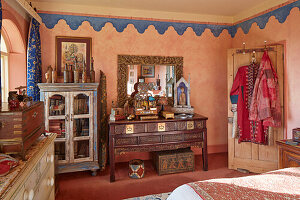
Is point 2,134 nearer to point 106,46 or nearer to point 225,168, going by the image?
point 106,46

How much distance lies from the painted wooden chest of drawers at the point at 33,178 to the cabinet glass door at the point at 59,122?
3.92ft

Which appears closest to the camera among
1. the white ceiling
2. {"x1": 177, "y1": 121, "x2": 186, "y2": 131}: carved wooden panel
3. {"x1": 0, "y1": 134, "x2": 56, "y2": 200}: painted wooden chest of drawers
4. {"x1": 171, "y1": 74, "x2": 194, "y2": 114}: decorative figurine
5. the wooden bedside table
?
{"x1": 0, "y1": 134, "x2": 56, "y2": 200}: painted wooden chest of drawers

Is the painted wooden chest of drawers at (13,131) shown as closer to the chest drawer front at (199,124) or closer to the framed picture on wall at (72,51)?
the framed picture on wall at (72,51)

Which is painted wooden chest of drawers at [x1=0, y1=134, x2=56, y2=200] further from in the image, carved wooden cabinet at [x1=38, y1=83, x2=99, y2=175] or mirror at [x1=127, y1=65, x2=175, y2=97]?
mirror at [x1=127, y1=65, x2=175, y2=97]

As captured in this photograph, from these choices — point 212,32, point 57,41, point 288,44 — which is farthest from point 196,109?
point 57,41

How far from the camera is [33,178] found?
1422mm

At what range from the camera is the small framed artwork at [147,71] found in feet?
12.5

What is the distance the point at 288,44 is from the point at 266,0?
37.1 inches

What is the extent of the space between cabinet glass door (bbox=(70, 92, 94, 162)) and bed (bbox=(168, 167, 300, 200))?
212 centimetres

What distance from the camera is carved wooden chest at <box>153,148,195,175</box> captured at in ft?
10.8

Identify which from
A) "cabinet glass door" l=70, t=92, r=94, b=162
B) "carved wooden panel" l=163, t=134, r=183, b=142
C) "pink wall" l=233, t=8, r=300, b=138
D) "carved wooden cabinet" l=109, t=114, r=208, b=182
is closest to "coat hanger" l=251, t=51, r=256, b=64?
"pink wall" l=233, t=8, r=300, b=138

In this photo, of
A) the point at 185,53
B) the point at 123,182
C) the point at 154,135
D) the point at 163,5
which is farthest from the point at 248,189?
the point at 163,5

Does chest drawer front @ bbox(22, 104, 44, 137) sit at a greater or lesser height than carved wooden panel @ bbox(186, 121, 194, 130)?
greater

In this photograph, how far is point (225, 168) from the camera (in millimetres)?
3564
